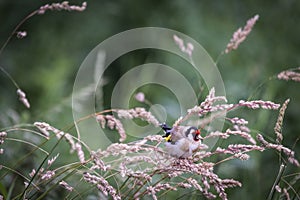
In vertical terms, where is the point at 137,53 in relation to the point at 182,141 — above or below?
below

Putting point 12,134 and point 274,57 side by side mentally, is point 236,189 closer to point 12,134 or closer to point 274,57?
point 12,134

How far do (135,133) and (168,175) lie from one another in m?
1.35

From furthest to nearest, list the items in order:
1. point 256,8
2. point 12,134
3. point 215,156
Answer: point 256,8
point 12,134
point 215,156

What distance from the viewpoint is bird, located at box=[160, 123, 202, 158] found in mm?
1370

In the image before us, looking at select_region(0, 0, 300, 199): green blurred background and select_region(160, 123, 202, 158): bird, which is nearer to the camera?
select_region(160, 123, 202, 158): bird

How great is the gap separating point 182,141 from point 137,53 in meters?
3.35

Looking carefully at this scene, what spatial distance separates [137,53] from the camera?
468 cm

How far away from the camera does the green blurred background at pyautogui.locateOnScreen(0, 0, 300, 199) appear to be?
3.44 m

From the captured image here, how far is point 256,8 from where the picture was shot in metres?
4.41

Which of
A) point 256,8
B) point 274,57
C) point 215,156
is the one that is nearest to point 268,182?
point 215,156

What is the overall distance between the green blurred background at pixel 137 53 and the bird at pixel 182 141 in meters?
1.45

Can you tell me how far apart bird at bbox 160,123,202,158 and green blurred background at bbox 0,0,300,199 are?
145 centimetres

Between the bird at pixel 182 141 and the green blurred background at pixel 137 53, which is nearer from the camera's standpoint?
the bird at pixel 182 141

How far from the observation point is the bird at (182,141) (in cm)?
137
